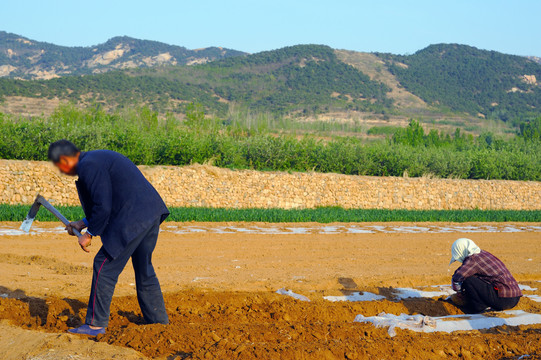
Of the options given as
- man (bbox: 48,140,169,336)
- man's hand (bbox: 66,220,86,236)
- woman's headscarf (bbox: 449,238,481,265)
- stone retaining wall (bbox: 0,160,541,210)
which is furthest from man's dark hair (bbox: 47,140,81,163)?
stone retaining wall (bbox: 0,160,541,210)

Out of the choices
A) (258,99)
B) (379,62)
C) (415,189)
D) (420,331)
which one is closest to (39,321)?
(420,331)

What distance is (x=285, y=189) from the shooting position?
27.4 m

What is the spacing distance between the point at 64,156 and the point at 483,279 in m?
5.18

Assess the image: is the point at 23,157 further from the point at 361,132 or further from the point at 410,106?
the point at 410,106

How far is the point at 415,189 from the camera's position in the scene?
30.9 m

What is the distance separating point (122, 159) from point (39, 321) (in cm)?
220

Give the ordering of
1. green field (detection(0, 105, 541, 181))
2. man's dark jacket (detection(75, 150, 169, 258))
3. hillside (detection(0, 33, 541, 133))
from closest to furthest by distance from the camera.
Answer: man's dark jacket (detection(75, 150, 169, 258))
green field (detection(0, 105, 541, 181))
hillside (detection(0, 33, 541, 133))

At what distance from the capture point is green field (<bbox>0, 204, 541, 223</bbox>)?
17609mm

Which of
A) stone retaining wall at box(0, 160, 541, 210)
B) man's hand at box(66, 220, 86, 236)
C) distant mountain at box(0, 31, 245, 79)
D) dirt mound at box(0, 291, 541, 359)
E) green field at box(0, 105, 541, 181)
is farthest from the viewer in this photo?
distant mountain at box(0, 31, 245, 79)

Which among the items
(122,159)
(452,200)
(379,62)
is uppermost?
(379,62)

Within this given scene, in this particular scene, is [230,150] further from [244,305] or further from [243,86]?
[243,86]

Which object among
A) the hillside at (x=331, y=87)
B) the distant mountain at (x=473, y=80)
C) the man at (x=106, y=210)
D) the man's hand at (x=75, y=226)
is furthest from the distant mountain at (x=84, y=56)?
the man at (x=106, y=210)

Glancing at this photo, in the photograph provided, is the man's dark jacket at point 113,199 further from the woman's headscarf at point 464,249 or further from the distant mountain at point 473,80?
the distant mountain at point 473,80

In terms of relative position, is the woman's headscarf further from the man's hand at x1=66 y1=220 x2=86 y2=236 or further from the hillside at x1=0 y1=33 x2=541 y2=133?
the hillside at x1=0 y1=33 x2=541 y2=133
